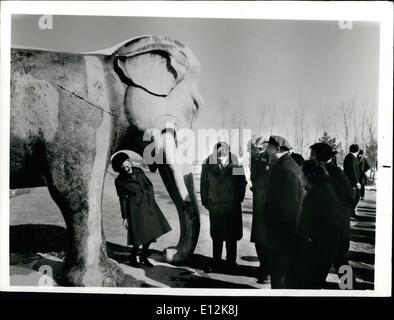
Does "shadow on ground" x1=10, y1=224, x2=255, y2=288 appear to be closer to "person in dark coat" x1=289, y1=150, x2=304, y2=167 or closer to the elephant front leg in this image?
the elephant front leg

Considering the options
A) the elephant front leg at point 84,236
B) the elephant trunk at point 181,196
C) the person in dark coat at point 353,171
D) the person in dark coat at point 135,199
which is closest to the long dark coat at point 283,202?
the person in dark coat at point 353,171

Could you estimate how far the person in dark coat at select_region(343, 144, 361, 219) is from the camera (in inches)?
177

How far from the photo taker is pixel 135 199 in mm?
4539

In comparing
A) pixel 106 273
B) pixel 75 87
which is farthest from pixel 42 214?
pixel 75 87

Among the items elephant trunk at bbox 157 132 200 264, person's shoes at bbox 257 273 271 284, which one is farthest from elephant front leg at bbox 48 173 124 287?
person's shoes at bbox 257 273 271 284

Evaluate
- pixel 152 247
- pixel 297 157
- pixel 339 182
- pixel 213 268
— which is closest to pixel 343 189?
pixel 339 182

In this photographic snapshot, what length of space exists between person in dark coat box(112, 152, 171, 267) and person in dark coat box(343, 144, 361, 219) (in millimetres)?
1498

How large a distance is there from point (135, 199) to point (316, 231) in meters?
1.44

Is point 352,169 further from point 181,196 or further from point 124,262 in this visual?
point 124,262

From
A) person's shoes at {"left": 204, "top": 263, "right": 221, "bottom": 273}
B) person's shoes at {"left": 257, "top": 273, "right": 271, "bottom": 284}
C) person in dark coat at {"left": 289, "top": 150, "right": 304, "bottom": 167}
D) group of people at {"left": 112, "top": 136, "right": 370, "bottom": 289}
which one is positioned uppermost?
person in dark coat at {"left": 289, "top": 150, "right": 304, "bottom": 167}

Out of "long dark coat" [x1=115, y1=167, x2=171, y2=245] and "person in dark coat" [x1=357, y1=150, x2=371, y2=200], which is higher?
"person in dark coat" [x1=357, y1=150, x2=371, y2=200]

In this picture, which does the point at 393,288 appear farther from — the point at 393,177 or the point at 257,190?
the point at 257,190

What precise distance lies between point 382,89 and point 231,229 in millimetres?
1620

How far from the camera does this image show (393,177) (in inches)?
179
